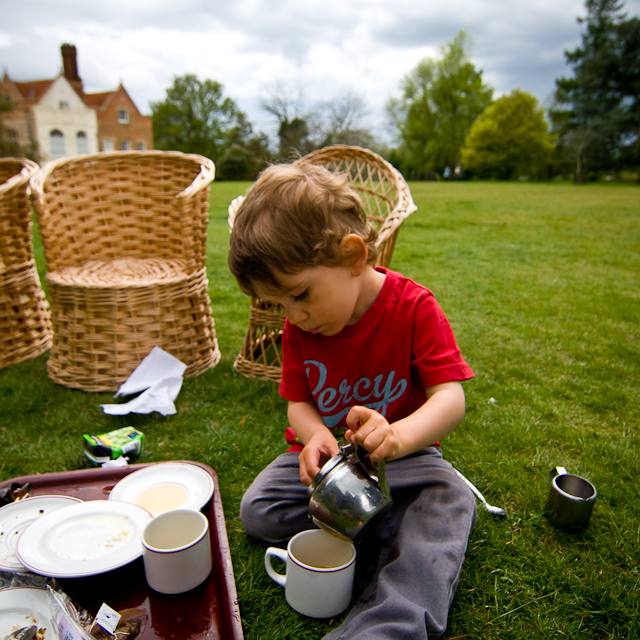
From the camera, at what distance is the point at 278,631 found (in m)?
1.26

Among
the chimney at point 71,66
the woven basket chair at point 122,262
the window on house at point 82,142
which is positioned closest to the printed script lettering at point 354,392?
the woven basket chair at point 122,262

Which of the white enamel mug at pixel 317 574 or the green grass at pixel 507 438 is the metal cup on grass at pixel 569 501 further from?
the white enamel mug at pixel 317 574

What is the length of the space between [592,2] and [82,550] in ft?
132

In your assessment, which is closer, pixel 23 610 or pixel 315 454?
pixel 23 610

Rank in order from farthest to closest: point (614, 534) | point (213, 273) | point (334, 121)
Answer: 1. point (334, 121)
2. point (213, 273)
3. point (614, 534)

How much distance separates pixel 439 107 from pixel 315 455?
42943 millimetres

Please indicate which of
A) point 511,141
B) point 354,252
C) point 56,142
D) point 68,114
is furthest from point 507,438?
point 511,141

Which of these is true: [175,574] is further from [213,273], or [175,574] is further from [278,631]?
[213,273]

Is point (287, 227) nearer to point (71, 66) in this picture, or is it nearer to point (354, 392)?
point (354, 392)

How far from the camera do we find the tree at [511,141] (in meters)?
33.7

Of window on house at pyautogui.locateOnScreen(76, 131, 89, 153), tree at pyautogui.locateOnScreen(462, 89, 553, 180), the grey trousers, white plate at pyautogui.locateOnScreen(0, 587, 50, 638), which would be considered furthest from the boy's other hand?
tree at pyautogui.locateOnScreen(462, 89, 553, 180)

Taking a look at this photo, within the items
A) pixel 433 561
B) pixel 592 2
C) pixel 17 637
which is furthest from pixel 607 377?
pixel 592 2

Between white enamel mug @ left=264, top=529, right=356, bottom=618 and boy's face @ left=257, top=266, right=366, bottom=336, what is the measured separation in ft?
1.85

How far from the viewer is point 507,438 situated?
2.15 metres
